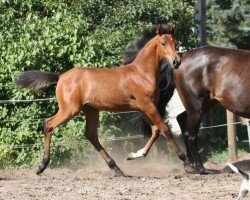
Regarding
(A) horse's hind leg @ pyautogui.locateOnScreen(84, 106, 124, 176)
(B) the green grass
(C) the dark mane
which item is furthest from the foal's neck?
(B) the green grass

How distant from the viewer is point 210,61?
10.6m

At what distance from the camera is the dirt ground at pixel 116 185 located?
827 centimetres

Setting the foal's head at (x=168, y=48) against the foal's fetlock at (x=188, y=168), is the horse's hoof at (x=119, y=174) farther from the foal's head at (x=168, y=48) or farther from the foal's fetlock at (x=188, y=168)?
the foal's head at (x=168, y=48)

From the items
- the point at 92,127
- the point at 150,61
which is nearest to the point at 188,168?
the point at 92,127

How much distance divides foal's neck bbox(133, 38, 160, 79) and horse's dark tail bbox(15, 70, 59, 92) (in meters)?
1.27

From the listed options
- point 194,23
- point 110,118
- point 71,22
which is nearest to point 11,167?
point 110,118

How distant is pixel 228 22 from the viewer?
746 inches

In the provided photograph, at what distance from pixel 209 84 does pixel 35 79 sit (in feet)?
8.14

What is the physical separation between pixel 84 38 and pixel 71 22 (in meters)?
0.35

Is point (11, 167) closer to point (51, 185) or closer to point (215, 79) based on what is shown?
point (51, 185)

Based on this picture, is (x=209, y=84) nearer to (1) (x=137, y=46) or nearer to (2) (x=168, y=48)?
(2) (x=168, y=48)

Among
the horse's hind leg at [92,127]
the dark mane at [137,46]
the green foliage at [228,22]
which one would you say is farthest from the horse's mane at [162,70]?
the green foliage at [228,22]

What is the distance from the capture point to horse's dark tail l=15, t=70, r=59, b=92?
1055 cm

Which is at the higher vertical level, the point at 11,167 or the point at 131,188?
the point at 131,188
